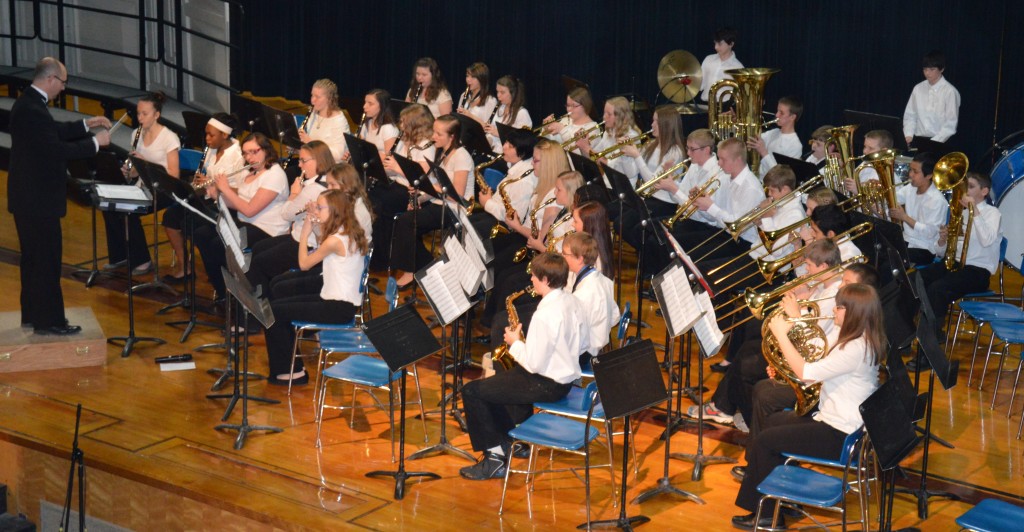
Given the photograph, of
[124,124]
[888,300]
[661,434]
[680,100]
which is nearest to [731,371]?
[661,434]

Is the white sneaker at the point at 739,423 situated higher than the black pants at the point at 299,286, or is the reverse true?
the black pants at the point at 299,286

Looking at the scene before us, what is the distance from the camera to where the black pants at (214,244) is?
8.17m

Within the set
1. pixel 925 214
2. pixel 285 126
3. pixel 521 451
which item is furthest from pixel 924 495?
pixel 285 126

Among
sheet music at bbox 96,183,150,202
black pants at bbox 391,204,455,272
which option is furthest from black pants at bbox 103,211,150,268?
black pants at bbox 391,204,455,272

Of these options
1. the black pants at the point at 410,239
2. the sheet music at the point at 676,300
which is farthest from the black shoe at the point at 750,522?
the black pants at the point at 410,239

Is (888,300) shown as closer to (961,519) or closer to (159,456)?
(961,519)

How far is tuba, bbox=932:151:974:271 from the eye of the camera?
7293 millimetres

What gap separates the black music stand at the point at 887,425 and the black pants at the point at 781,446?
0.41m

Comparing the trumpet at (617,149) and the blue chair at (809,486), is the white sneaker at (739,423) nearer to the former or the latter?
the blue chair at (809,486)

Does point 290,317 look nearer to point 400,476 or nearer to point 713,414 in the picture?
point 400,476

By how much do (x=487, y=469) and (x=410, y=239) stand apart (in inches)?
107

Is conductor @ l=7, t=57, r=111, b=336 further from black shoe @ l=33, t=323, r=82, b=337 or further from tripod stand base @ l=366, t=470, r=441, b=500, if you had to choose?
tripod stand base @ l=366, t=470, r=441, b=500

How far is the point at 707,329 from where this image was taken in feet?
18.8

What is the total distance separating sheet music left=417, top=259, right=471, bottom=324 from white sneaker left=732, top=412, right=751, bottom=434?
1714mm
